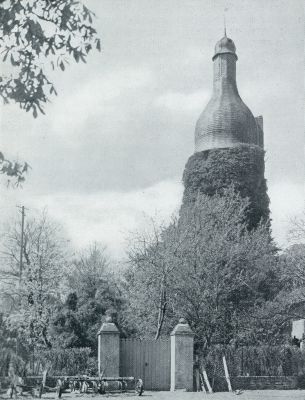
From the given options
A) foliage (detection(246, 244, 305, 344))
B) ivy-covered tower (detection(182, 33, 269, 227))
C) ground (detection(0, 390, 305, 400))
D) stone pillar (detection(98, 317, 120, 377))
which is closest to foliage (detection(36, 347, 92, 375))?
stone pillar (detection(98, 317, 120, 377))

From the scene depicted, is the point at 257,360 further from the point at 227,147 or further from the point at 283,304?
the point at 227,147

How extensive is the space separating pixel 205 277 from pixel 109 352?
20.2 ft

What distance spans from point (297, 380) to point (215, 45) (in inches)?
935

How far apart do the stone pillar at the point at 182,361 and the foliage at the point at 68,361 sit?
3719 mm

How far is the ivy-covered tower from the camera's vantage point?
33.8m

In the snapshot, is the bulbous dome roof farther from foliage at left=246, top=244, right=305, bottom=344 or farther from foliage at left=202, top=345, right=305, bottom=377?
foliage at left=202, top=345, right=305, bottom=377

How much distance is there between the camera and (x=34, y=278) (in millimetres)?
32688

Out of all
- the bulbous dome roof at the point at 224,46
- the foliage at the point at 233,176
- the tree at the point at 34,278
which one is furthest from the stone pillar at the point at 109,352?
the bulbous dome roof at the point at 224,46

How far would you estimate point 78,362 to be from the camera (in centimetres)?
2138

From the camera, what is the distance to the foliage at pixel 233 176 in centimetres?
3359

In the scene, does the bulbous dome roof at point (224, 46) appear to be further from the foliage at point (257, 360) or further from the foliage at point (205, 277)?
the foliage at point (257, 360)

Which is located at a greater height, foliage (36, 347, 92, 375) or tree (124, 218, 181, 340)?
tree (124, 218, 181, 340)

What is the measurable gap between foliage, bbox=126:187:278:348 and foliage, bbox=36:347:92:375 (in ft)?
12.9

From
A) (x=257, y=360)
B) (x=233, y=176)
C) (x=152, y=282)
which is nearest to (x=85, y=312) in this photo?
(x=152, y=282)
